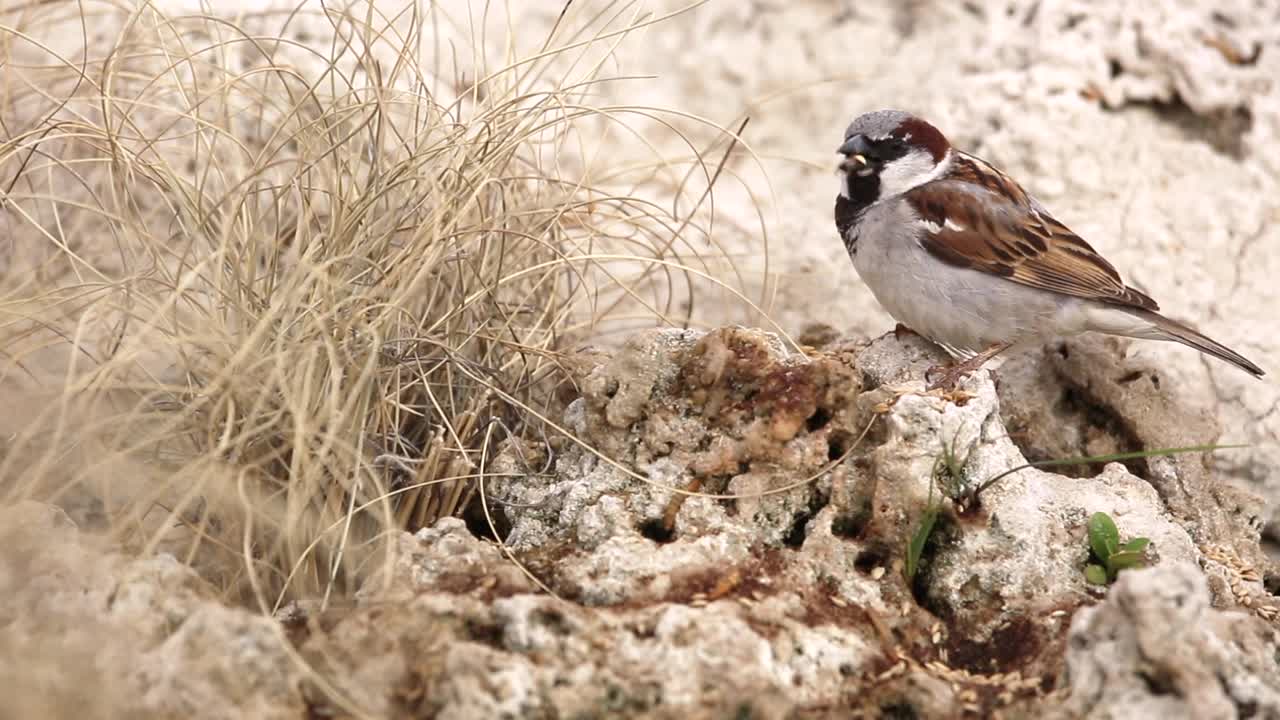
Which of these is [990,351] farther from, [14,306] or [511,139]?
[14,306]

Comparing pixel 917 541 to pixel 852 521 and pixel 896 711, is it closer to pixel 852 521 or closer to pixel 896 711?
pixel 852 521

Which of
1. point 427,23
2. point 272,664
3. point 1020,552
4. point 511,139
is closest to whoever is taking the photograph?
point 272,664

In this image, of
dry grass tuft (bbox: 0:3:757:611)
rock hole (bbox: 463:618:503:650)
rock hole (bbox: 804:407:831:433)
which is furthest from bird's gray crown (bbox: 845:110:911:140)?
rock hole (bbox: 463:618:503:650)

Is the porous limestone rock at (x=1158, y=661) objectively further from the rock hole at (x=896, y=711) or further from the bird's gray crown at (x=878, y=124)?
the bird's gray crown at (x=878, y=124)

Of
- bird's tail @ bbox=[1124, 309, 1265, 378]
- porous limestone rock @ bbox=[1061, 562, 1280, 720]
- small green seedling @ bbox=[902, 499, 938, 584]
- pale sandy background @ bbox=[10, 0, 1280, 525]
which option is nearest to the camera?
porous limestone rock @ bbox=[1061, 562, 1280, 720]

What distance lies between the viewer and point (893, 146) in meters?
4.06

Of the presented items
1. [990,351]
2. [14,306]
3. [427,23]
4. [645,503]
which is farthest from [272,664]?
[427,23]

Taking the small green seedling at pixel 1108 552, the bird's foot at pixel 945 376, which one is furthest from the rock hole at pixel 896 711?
the bird's foot at pixel 945 376

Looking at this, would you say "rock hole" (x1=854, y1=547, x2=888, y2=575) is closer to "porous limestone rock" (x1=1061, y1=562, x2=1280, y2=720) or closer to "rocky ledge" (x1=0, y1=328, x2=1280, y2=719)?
"rocky ledge" (x1=0, y1=328, x2=1280, y2=719)

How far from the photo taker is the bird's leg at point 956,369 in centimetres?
348

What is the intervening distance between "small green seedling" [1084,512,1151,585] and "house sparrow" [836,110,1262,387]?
2.59 feet

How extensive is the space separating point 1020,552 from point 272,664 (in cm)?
161

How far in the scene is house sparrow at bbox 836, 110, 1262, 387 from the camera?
12.7 ft

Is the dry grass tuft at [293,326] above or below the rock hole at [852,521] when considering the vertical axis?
above
